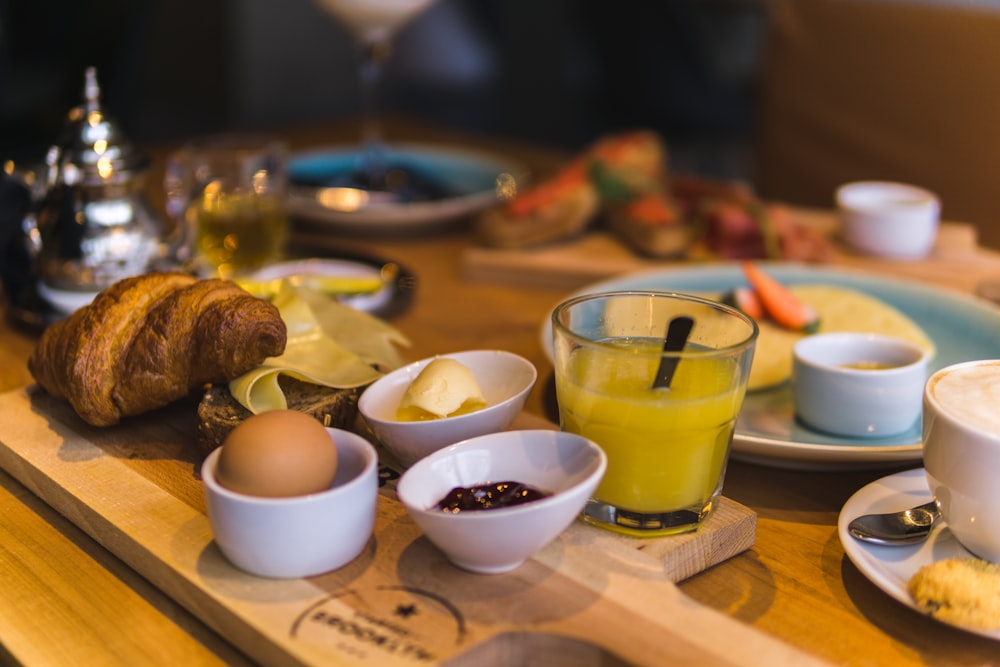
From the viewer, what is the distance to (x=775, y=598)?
0.87 m

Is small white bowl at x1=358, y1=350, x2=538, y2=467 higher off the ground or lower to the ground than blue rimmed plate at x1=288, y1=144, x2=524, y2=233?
higher

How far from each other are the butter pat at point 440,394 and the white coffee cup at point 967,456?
401 millimetres

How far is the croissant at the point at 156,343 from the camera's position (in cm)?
99

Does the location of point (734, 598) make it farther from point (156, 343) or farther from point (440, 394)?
point (156, 343)

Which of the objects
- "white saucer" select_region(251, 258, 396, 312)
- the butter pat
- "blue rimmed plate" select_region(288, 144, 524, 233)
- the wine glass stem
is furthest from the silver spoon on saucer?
A: the wine glass stem

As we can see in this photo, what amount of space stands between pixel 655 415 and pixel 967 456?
0.25 m

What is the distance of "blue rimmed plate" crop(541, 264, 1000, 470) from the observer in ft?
3.38

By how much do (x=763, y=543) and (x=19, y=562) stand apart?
2.22 feet

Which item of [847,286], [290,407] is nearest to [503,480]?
[290,407]

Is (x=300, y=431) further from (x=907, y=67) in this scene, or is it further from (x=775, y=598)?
(x=907, y=67)

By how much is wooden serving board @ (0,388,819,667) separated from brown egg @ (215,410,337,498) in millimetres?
74

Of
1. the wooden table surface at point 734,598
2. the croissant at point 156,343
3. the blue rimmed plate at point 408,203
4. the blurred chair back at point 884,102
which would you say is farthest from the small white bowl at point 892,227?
the croissant at point 156,343

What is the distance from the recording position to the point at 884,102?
95.1 inches

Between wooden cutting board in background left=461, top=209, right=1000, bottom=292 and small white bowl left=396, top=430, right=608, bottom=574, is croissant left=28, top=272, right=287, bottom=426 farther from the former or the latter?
wooden cutting board in background left=461, top=209, right=1000, bottom=292
